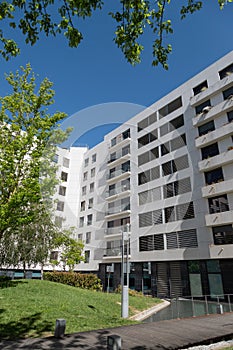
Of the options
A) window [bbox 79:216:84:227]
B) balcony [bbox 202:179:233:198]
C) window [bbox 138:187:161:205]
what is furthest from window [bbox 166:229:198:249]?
window [bbox 79:216:84:227]

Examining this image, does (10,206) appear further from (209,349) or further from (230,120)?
(230,120)

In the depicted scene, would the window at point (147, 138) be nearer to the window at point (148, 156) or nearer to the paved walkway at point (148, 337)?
the window at point (148, 156)

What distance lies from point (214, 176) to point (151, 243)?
837 centimetres

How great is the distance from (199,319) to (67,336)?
226 inches

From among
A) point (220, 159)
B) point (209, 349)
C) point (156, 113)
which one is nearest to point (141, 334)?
point (209, 349)

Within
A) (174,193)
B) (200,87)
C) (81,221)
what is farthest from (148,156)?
(81,221)

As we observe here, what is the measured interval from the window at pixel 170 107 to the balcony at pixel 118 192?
28.3 ft

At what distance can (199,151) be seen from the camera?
20.7 m

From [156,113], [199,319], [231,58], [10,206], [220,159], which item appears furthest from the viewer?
[156,113]

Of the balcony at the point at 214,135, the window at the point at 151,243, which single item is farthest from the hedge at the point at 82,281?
the balcony at the point at 214,135

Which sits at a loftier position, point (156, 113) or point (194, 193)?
point (156, 113)

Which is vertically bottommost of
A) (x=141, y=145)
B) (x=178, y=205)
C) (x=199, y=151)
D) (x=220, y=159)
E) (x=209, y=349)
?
(x=209, y=349)

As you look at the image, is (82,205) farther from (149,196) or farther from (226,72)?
(226,72)

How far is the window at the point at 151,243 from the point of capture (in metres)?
21.5
